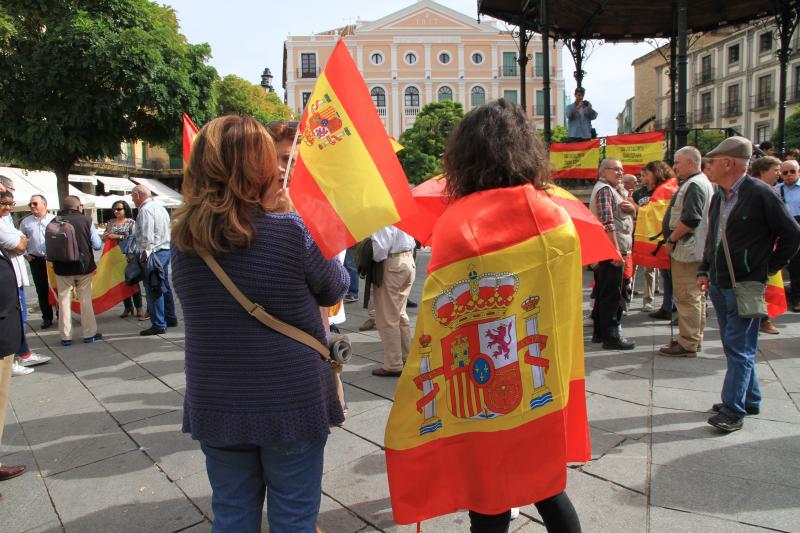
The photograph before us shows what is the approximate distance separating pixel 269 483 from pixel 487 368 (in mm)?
816

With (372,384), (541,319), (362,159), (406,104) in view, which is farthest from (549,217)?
(406,104)

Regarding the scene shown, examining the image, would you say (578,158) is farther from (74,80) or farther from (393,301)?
(74,80)

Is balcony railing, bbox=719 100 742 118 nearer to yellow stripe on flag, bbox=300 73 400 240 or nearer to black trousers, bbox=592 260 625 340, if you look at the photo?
black trousers, bbox=592 260 625 340

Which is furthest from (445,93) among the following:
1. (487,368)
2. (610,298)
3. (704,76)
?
(487,368)

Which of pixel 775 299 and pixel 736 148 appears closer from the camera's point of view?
→ pixel 736 148

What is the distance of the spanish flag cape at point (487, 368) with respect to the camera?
71.0 inches

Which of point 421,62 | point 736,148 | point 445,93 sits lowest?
point 736,148

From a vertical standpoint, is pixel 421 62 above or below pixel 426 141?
above

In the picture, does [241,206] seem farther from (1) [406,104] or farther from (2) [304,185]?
(1) [406,104]

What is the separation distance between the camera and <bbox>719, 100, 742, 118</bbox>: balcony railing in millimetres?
43000

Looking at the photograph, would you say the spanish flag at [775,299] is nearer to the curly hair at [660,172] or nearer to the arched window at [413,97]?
the curly hair at [660,172]

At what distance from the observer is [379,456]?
3.22m

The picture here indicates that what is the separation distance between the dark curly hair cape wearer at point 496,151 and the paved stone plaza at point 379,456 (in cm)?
161

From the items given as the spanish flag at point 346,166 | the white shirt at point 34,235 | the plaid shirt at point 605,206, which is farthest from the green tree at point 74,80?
the spanish flag at point 346,166
